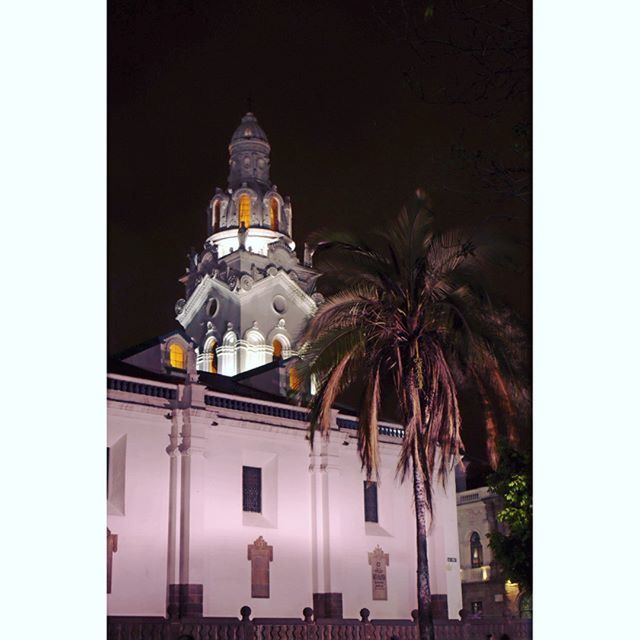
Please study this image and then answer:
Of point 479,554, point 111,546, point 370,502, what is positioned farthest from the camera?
point 479,554

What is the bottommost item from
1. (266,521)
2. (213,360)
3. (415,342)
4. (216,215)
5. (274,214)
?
(266,521)

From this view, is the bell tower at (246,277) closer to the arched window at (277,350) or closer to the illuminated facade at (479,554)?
the arched window at (277,350)

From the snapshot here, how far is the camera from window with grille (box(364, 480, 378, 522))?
29703 millimetres

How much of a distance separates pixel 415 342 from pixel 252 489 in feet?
41.2

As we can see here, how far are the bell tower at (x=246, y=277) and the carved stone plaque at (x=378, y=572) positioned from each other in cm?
1343

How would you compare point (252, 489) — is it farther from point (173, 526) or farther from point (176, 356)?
point (176, 356)

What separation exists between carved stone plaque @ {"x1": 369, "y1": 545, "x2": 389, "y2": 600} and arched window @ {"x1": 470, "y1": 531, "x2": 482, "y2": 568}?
16.3 meters

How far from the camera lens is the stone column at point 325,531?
89.5 ft

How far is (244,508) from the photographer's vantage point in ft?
88.7

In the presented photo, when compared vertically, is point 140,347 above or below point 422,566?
above

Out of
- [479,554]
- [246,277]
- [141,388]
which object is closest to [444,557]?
[141,388]

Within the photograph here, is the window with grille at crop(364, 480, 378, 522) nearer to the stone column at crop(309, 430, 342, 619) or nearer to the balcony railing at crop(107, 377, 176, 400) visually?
the stone column at crop(309, 430, 342, 619)

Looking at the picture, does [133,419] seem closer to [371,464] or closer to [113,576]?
[113,576]

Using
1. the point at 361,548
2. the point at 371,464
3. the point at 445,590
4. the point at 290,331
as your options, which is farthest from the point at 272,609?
the point at 290,331
